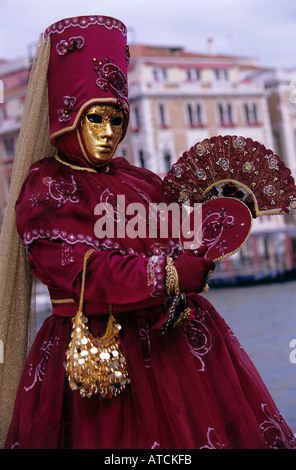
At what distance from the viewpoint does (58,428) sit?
1.62 metres

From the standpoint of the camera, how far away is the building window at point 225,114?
23250 mm

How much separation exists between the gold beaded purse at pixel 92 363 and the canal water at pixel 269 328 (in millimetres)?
2421

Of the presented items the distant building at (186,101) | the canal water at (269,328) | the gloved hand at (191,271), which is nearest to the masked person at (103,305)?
the gloved hand at (191,271)

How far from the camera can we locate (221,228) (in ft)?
5.39

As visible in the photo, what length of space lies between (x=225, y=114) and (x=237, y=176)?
72.5ft

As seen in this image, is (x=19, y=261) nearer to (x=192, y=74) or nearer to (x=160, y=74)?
(x=160, y=74)

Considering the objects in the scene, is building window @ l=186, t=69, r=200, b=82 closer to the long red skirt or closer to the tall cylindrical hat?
the tall cylindrical hat

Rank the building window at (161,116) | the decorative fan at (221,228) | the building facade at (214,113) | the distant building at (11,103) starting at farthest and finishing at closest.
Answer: the building window at (161,116) → the building facade at (214,113) → the distant building at (11,103) → the decorative fan at (221,228)

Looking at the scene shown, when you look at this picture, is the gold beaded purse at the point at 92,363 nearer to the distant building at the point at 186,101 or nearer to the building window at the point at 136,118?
the distant building at the point at 186,101

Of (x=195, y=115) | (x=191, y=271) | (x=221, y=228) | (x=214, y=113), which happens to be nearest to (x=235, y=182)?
(x=221, y=228)

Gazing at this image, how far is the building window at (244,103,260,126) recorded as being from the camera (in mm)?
23781

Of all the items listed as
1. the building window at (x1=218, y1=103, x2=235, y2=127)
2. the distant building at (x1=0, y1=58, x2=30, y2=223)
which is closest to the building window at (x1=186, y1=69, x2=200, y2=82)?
the building window at (x1=218, y1=103, x2=235, y2=127)
